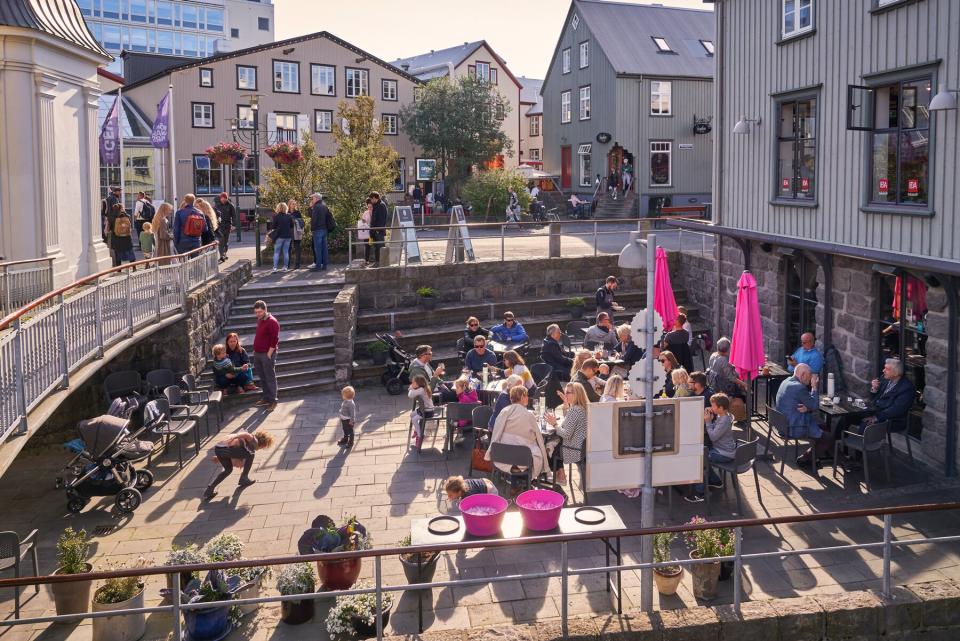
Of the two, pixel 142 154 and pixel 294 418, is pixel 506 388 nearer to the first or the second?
pixel 294 418

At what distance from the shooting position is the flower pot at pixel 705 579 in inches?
324

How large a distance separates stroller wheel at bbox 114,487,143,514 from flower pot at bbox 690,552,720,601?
22.1ft

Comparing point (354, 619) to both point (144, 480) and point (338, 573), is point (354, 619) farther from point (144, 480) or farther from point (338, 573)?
point (144, 480)

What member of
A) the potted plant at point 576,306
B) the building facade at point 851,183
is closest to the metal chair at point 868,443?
the building facade at point 851,183

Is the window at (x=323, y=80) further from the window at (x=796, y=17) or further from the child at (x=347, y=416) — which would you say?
the child at (x=347, y=416)

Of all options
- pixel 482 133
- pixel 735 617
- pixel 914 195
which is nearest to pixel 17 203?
pixel 735 617

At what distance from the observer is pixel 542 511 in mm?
8336

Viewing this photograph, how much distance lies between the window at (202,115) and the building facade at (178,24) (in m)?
42.5

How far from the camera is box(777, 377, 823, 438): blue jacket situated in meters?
11.7

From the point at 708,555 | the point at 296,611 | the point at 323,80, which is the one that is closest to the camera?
the point at 296,611

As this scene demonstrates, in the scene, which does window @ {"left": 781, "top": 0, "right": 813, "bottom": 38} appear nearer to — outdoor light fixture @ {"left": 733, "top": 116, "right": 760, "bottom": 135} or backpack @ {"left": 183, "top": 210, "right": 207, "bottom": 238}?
outdoor light fixture @ {"left": 733, "top": 116, "right": 760, "bottom": 135}

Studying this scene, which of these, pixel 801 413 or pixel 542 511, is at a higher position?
pixel 801 413

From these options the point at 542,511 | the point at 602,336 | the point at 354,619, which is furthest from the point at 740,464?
the point at 602,336

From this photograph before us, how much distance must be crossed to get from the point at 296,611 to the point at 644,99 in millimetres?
32591
